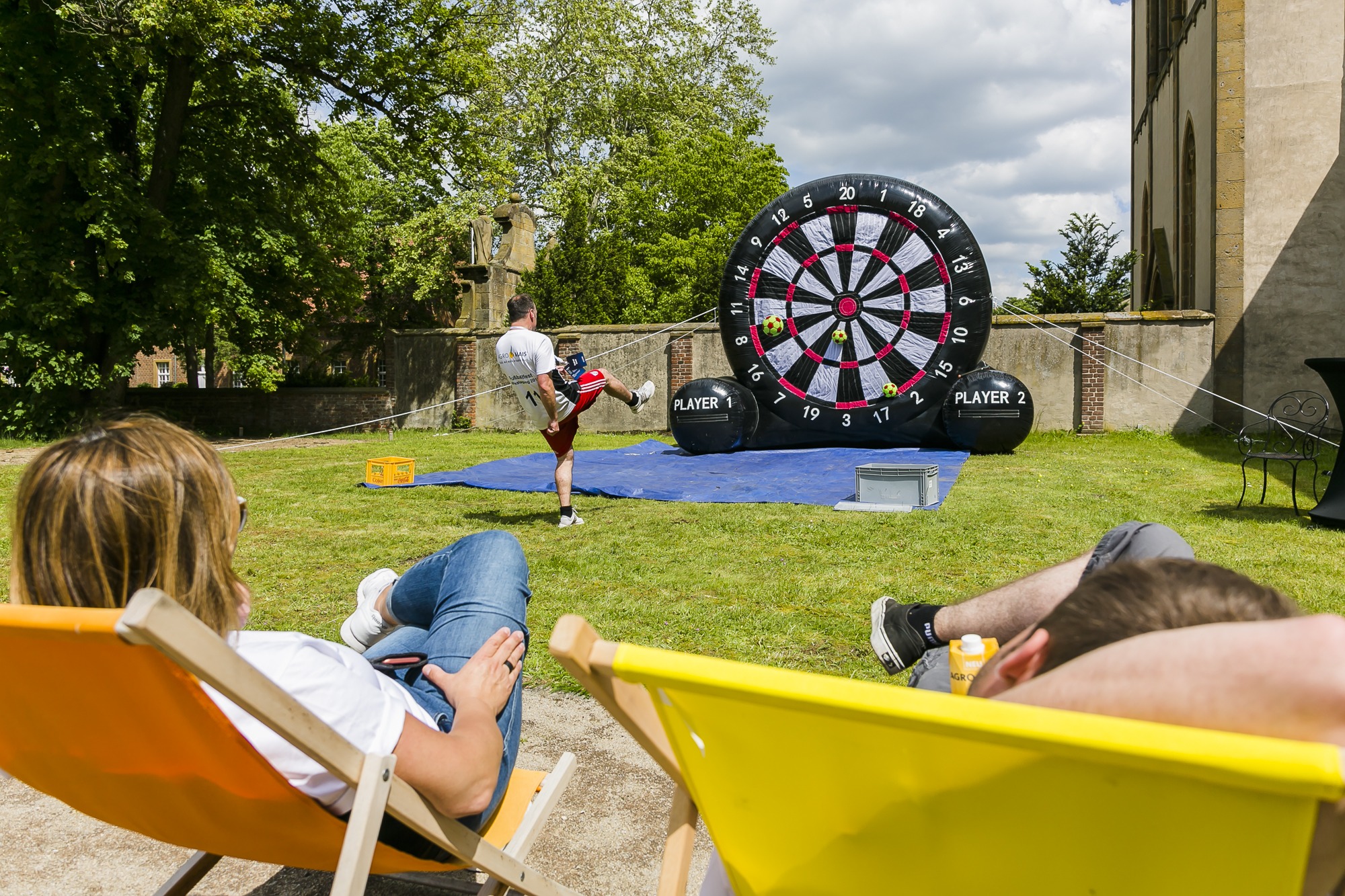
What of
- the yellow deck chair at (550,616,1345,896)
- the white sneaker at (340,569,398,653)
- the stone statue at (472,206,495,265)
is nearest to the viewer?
the yellow deck chair at (550,616,1345,896)

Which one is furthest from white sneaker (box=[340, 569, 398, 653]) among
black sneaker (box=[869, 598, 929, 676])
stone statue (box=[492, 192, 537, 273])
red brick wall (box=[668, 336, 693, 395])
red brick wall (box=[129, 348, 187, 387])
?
red brick wall (box=[129, 348, 187, 387])

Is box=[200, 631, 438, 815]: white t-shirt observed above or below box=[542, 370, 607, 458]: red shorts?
below

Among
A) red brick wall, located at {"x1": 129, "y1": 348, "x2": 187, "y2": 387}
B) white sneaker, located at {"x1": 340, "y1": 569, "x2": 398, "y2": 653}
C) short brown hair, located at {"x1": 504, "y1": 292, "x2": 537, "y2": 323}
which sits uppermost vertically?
red brick wall, located at {"x1": 129, "y1": 348, "x2": 187, "y2": 387}

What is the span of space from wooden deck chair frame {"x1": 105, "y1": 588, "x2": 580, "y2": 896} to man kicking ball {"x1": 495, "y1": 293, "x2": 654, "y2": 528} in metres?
5.29

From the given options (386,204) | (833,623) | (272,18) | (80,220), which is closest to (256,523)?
(833,623)

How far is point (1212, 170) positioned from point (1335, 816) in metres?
17.5

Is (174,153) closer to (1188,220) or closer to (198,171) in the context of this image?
(198,171)

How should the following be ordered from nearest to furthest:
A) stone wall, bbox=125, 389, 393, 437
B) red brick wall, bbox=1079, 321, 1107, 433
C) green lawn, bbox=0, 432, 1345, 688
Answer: green lawn, bbox=0, 432, 1345, 688 < red brick wall, bbox=1079, 321, 1107, 433 < stone wall, bbox=125, 389, 393, 437

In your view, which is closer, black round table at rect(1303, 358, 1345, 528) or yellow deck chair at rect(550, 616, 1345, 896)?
yellow deck chair at rect(550, 616, 1345, 896)

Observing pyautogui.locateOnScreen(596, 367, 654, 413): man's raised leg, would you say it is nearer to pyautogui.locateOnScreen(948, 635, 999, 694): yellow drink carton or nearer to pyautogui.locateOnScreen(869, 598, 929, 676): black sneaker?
pyautogui.locateOnScreen(869, 598, 929, 676): black sneaker

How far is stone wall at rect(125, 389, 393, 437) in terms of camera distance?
20.0 meters

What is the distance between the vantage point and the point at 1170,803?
886mm

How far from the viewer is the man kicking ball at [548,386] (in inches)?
277

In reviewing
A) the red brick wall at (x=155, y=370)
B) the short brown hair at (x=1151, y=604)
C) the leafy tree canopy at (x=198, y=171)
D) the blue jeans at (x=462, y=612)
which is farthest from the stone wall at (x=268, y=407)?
the red brick wall at (x=155, y=370)
